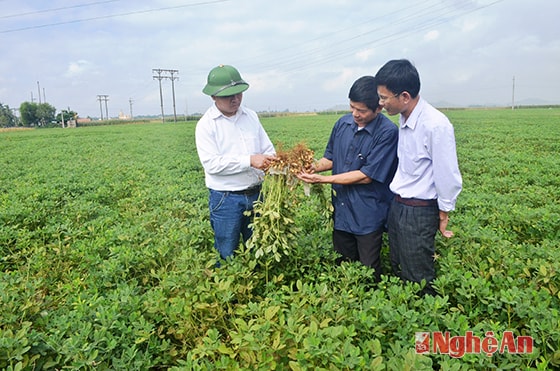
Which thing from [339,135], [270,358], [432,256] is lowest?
[270,358]

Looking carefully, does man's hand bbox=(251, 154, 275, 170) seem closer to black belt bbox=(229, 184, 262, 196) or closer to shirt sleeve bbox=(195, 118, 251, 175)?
shirt sleeve bbox=(195, 118, 251, 175)

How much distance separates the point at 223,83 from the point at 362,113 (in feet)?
3.74

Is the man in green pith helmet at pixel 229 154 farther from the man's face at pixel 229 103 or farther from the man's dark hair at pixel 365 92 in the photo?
the man's dark hair at pixel 365 92

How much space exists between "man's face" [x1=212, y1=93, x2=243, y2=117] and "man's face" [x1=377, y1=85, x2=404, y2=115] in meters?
1.17

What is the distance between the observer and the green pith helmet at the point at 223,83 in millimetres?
3088

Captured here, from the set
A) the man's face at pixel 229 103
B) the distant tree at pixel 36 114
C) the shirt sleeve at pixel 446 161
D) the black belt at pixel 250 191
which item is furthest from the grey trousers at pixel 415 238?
the distant tree at pixel 36 114

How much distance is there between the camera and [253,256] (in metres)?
3.26

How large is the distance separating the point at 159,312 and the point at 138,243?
1.60 metres

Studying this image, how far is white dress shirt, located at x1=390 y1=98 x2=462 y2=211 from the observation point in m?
2.54

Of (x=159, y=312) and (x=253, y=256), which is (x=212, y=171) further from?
(x=159, y=312)

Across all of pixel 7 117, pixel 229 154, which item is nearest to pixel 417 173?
pixel 229 154

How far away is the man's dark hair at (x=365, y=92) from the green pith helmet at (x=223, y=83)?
896 millimetres

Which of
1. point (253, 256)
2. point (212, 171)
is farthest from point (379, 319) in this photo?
point (212, 171)

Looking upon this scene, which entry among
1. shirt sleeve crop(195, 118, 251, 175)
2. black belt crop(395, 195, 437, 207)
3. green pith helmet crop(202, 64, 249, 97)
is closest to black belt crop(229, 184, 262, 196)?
shirt sleeve crop(195, 118, 251, 175)
